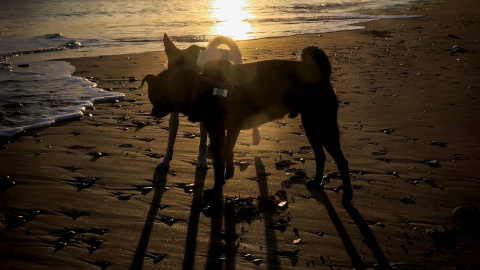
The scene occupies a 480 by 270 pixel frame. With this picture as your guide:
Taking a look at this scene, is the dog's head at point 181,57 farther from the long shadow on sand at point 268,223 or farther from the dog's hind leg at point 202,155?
the long shadow on sand at point 268,223

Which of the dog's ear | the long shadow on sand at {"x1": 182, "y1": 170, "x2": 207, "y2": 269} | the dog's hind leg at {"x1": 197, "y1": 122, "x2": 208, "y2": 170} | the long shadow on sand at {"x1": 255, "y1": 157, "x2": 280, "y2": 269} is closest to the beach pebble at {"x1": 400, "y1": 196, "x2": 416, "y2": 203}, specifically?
the long shadow on sand at {"x1": 255, "y1": 157, "x2": 280, "y2": 269}

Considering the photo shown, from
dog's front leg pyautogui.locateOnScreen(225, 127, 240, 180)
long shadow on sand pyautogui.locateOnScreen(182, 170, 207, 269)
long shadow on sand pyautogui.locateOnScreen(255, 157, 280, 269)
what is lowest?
long shadow on sand pyautogui.locateOnScreen(182, 170, 207, 269)

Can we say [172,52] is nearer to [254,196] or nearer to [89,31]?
[254,196]

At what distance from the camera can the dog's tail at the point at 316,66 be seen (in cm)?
506

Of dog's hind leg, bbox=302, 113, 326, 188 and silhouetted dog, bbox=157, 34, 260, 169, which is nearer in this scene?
silhouetted dog, bbox=157, 34, 260, 169

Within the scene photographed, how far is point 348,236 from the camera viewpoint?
424 centimetres

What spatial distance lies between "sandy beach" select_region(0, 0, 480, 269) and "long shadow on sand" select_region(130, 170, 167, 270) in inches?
Answer: 0.4

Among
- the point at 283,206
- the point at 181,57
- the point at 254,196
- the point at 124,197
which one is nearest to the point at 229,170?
the point at 254,196

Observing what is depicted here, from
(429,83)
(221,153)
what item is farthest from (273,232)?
(429,83)

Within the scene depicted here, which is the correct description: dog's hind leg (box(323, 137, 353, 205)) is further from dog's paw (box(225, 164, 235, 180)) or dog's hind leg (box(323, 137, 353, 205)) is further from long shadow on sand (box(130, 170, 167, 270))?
long shadow on sand (box(130, 170, 167, 270))

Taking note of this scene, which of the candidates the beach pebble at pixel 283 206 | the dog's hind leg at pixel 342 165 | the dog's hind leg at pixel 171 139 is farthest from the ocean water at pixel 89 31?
the dog's hind leg at pixel 342 165

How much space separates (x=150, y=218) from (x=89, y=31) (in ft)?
65.1

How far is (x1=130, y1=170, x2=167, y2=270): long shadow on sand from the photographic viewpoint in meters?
3.84

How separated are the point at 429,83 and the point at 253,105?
20.0 ft
